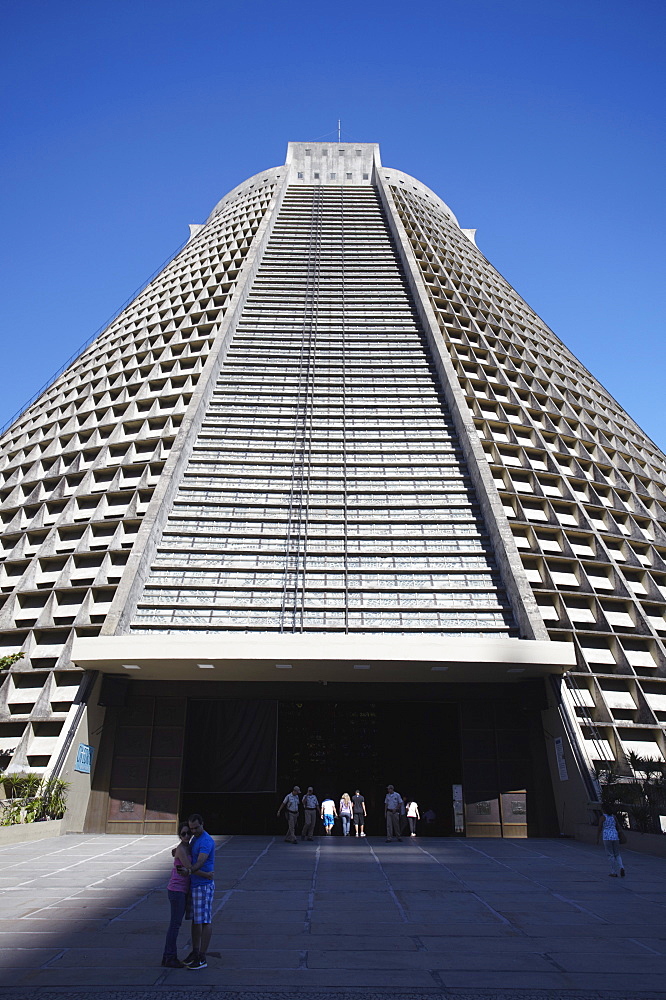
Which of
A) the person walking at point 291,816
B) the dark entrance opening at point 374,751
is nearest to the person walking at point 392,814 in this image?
the person walking at point 291,816

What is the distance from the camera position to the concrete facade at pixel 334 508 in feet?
57.0

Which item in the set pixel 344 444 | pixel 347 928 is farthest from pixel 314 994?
pixel 344 444

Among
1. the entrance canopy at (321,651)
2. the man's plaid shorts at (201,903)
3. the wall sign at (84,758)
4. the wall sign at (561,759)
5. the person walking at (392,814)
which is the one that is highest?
the entrance canopy at (321,651)

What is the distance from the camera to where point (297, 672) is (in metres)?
17.3

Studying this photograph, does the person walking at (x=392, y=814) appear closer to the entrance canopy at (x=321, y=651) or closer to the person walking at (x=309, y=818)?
the person walking at (x=309, y=818)

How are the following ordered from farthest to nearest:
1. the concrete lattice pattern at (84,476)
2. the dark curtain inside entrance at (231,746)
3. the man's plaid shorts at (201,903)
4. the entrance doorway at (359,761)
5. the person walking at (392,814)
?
the entrance doorway at (359,761) < the dark curtain inside entrance at (231,746) < the concrete lattice pattern at (84,476) < the person walking at (392,814) < the man's plaid shorts at (201,903)

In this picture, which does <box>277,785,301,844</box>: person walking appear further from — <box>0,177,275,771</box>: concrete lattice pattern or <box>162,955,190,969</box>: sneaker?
<box>162,955,190,969</box>: sneaker

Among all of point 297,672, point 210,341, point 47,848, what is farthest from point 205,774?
point 210,341

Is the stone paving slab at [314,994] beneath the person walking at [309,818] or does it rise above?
beneath

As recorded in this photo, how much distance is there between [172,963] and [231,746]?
534 inches

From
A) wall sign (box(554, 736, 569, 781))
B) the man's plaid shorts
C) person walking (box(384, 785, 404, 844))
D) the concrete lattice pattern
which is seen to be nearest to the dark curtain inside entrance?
the concrete lattice pattern

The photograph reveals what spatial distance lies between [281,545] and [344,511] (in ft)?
8.12

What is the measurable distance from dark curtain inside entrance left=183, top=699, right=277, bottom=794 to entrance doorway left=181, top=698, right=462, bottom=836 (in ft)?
6.57

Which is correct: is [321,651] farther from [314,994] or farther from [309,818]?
[314,994]
